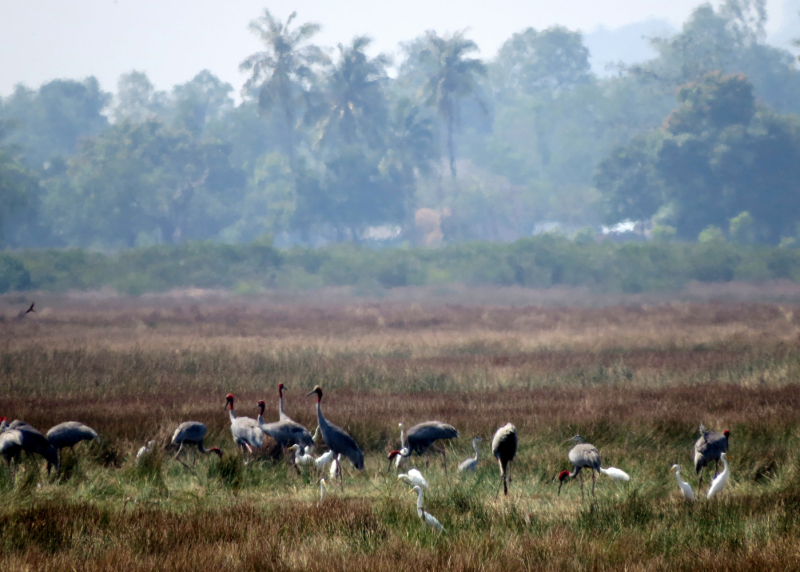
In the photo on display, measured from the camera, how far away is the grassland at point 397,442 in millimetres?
6914

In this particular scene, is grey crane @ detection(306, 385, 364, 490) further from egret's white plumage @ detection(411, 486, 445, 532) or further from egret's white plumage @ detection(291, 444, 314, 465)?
egret's white plumage @ detection(411, 486, 445, 532)

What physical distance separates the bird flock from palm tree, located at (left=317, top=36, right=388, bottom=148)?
59.5m

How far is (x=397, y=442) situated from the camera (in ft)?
Answer: 40.2

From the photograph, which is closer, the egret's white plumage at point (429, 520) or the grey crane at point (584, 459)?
the egret's white plumage at point (429, 520)

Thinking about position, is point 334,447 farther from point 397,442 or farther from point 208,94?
point 208,94

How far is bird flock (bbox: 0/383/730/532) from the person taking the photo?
9086mm

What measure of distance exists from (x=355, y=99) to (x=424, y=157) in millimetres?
7570

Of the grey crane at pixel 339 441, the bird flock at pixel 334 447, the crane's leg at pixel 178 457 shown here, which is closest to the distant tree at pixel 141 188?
the crane's leg at pixel 178 457

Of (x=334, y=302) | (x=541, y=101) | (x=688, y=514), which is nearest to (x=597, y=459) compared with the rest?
(x=688, y=514)

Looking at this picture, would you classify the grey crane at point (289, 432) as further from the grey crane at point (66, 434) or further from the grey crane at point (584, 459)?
the grey crane at point (584, 459)

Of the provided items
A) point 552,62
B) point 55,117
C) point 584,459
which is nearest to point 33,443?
point 584,459

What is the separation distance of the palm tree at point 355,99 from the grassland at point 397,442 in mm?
44535

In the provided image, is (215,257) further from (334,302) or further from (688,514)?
(688,514)

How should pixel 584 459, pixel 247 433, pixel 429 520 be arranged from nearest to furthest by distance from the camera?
1. pixel 429 520
2. pixel 584 459
3. pixel 247 433
